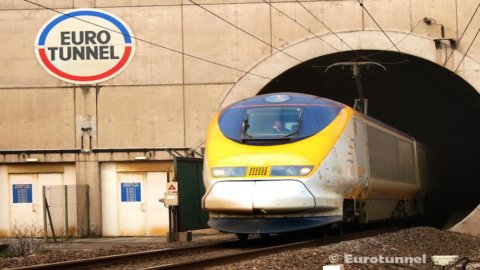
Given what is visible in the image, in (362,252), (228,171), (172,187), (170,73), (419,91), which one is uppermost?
(170,73)

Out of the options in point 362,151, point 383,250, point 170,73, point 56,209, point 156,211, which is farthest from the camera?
point 156,211

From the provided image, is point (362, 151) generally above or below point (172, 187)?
above

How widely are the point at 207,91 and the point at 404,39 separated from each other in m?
5.96

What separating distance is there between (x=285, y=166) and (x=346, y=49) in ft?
35.2

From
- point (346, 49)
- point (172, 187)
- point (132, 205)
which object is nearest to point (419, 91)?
point (346, 49)

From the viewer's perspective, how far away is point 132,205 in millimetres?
24875

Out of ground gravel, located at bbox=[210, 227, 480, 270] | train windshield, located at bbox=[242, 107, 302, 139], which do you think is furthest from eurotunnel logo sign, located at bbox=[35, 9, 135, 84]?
ground gravel, located at bbox=[210, 227, 480, 270]

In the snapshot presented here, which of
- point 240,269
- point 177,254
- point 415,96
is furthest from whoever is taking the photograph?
point 415,96

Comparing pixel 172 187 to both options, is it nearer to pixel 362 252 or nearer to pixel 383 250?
pixel 383 250

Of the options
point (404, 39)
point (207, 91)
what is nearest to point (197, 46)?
point (207, 91)

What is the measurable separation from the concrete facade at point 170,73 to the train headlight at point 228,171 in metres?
9.63

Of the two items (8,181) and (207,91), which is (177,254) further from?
(8,181)

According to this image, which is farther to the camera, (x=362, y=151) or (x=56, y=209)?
(x=56, y=209)

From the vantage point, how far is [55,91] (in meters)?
24.8
